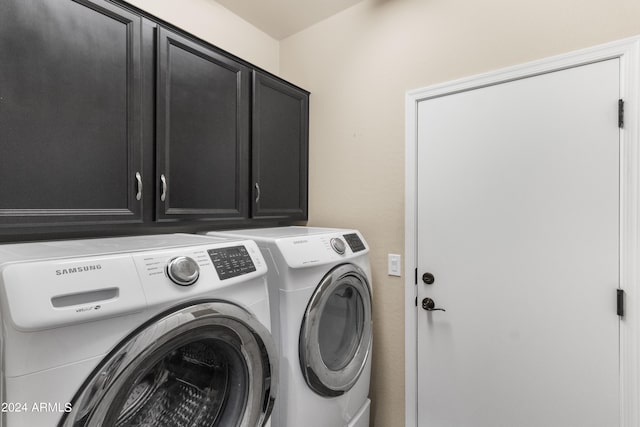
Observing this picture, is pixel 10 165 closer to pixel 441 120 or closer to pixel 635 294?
pixel 441 120

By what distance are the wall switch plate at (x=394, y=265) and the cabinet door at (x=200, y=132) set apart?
34.4 inches

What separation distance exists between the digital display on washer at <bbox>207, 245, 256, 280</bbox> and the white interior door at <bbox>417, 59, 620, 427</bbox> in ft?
3.26

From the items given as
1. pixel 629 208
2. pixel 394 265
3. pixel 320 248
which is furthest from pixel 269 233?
pixel 629 208

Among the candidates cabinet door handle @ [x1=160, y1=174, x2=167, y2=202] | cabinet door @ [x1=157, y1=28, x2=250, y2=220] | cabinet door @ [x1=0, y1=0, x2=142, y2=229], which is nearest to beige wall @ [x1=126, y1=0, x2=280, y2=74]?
cabinet door @ [x1=157, y1=28, x2=250, y2=220]

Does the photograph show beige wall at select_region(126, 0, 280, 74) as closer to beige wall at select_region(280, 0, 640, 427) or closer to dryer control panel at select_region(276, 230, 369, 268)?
beige wall at select_region(280, 0, 640, 427)

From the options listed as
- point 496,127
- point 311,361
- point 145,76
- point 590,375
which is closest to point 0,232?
point 145,76

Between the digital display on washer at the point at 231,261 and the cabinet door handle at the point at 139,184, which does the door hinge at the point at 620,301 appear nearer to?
the digital display on washer at the point at 231,261

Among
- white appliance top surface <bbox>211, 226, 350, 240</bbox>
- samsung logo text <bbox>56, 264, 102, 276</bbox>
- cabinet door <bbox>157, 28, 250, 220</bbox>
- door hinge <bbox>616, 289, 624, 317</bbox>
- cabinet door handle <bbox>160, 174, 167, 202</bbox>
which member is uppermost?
cabinet door <bbox>157, 28, 250, 220</bbox>

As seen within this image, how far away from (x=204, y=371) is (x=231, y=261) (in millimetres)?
393

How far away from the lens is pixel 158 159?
1.30 metres

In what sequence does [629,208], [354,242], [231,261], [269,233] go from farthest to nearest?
[354,242] < [269,233] < [629,208] < [231,261]

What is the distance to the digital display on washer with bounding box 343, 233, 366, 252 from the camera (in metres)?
1.62

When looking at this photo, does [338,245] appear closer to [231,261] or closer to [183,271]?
[231,261]

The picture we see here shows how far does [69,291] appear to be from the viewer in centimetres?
70
